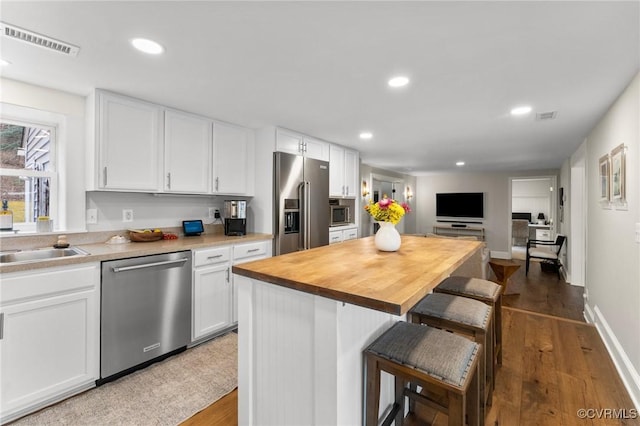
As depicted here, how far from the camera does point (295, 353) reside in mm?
1279

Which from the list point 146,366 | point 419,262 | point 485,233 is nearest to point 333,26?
point 419,262

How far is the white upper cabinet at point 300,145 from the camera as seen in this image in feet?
11.0

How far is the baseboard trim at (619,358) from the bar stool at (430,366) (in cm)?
148

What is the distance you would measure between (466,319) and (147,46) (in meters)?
2.39

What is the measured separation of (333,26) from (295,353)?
1599mm

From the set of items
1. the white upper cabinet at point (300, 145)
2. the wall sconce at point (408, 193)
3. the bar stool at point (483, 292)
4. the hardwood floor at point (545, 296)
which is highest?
the white upper cabinet at point (300, 145)

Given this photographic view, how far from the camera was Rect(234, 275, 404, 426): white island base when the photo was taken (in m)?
1.16

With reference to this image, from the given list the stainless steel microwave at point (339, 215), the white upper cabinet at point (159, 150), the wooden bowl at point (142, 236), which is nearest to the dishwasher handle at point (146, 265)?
the wooden bowl at point (142, 236)

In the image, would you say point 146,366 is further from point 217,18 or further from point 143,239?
point 217,18

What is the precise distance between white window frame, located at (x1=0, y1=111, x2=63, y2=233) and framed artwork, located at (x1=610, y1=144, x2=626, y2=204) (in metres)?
4.37

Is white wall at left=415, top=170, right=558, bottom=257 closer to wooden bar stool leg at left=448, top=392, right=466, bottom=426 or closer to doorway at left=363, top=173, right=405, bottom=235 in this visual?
doorway at left=363, top=173, right=405, bottom=235

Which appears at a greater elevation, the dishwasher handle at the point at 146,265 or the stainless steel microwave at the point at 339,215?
the stainless steel microwave at the point at 339,215
